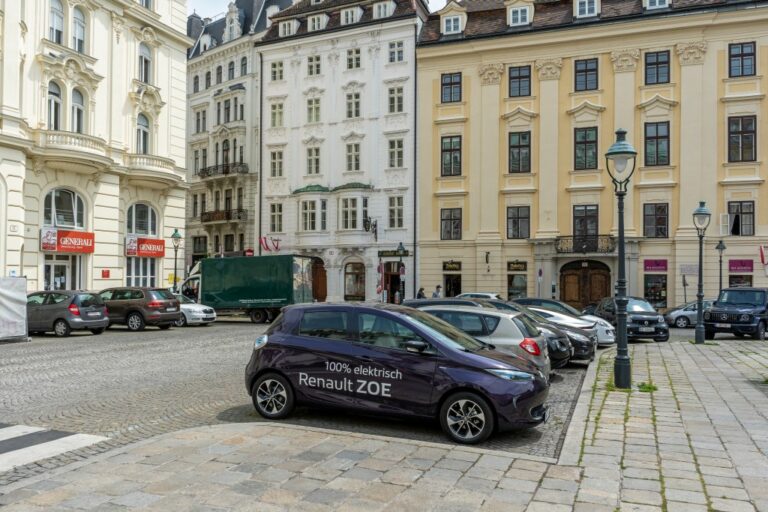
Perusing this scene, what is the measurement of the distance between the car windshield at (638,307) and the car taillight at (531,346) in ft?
38.7

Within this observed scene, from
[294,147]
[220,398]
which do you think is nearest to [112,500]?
[220,398]

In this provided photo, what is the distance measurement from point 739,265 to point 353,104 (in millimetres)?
24344

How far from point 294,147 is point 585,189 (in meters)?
19.1

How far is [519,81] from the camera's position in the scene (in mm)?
38250

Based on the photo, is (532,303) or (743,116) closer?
(532,303)

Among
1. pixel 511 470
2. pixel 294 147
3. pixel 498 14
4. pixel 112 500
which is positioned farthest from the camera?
pixel 294 147

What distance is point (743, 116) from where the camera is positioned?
34.4m

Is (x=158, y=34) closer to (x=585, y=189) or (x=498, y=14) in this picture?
(x=498, y=14)

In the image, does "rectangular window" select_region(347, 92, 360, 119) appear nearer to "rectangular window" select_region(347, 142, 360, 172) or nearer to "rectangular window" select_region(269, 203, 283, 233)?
"rectangular window" select_region(347, 142, 360, 172)

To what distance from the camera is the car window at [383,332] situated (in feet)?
25.8

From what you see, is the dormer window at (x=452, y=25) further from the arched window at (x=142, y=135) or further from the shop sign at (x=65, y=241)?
the shop sign at (x=65, y=241)

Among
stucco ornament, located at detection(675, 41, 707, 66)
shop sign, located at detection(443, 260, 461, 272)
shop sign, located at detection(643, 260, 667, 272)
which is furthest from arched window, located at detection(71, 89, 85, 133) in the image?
stucco ornament, located at detection(675, 41, 707, 66)

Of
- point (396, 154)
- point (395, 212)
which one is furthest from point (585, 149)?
point (395, 212)

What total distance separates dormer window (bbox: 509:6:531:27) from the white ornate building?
18.9 feet
